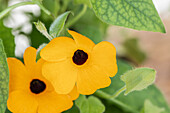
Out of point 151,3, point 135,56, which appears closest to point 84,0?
point 151,3

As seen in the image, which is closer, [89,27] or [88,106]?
[88,106]

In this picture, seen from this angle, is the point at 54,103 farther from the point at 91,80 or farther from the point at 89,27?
the point at 89,27

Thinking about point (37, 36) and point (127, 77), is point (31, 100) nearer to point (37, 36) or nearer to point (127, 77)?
point (127, 77)

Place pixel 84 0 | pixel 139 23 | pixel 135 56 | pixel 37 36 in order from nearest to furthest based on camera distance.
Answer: pixel 139 23 → pixel 84 0 → pixel 37 36 → pixel 135 56

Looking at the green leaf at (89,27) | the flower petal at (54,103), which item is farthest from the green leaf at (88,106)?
the green leaf at (89,27)

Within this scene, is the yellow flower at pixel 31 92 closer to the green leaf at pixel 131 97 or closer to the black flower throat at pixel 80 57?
the black flower throat at pixel 80 57

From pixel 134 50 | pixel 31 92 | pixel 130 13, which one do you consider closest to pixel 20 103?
pixel 31 92

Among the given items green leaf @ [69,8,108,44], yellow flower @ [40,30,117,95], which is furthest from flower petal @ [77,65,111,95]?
green leaf @ [69,8,108,44]
